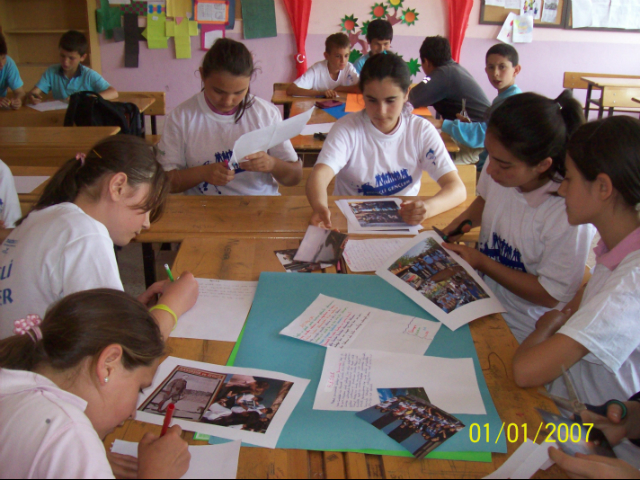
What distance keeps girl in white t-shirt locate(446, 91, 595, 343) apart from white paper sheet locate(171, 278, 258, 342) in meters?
0.61

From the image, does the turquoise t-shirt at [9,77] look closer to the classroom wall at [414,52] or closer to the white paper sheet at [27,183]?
the classroom wall at [414,52]

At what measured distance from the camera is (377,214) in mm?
1813

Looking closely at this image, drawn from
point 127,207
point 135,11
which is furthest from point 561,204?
point 135,11

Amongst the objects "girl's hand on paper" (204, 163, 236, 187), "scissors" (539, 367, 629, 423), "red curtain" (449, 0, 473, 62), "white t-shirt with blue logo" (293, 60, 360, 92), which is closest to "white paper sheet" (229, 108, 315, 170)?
"girl's hand on paper" (204, 163, 236, 187)

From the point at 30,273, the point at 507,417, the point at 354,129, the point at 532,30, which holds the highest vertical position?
the point at 532,30

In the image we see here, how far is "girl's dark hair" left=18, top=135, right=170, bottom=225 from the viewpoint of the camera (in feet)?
3.93

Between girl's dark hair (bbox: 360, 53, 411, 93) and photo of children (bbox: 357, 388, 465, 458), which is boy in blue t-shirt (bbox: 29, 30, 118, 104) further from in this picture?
photo of children (bbox: 357, 388, 465, 458)

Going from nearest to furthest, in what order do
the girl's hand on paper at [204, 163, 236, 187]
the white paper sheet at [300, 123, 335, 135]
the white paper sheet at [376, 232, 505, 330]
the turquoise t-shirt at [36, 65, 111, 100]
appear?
the white paper sheet at [376, 232, 505, 330] → the girl's hand on paper at [204, 163, 236, 187] → the white paper sheet at [300, 123, 335, 135] → the turquoise t-shirt at [36, 65, 111, 100]

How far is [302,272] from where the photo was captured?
1.43m

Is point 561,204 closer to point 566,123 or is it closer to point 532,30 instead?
point 566,123

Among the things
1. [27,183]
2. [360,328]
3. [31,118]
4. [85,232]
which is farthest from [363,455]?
[31,118]

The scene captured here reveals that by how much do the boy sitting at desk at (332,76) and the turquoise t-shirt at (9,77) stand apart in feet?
7.04

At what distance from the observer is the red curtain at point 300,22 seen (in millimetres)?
5160

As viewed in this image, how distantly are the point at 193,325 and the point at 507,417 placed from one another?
67 centimetres
